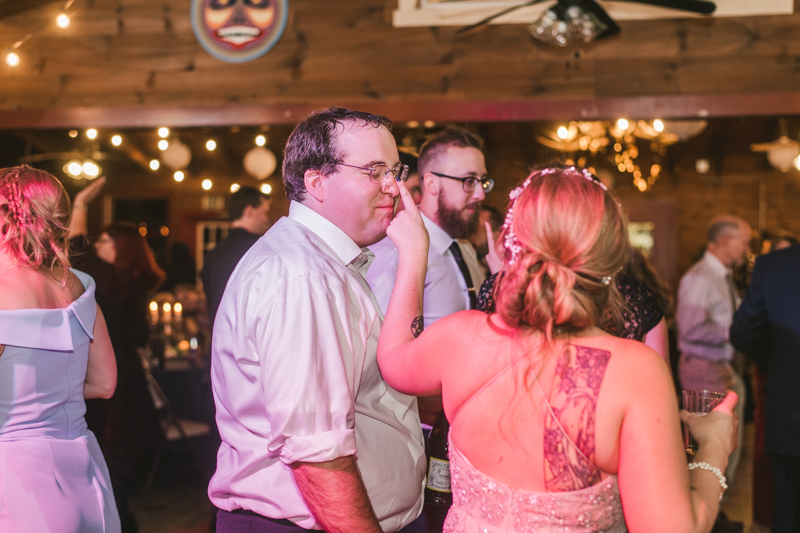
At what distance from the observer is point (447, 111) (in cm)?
398

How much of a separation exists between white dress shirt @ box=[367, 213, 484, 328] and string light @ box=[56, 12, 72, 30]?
10.7 feet

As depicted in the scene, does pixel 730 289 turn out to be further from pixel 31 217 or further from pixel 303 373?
pixel 31 217

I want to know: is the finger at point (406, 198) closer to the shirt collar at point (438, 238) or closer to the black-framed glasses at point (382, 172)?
the black-framed glasses at point (382, 172)

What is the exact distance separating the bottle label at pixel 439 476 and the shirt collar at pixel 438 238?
920 millimetres

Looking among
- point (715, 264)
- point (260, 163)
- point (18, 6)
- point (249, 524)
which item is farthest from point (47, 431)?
point (260, 163)

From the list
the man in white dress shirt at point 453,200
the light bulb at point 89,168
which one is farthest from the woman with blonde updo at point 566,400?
the light bulb at point 89,168

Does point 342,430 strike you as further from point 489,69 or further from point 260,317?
point 489,69

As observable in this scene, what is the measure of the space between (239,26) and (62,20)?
124 centimetres

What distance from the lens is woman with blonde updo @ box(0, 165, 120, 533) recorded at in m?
1.57

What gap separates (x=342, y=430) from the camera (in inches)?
44.7

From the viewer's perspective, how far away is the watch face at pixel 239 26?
13.4ft

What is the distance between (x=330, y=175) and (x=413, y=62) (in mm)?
2897

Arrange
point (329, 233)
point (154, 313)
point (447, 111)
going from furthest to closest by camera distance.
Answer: point (154, 313) → point (447, 111) → point (329, 233)

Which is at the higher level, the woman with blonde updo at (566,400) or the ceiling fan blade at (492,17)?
the ceiling fan blade at (492,17)
